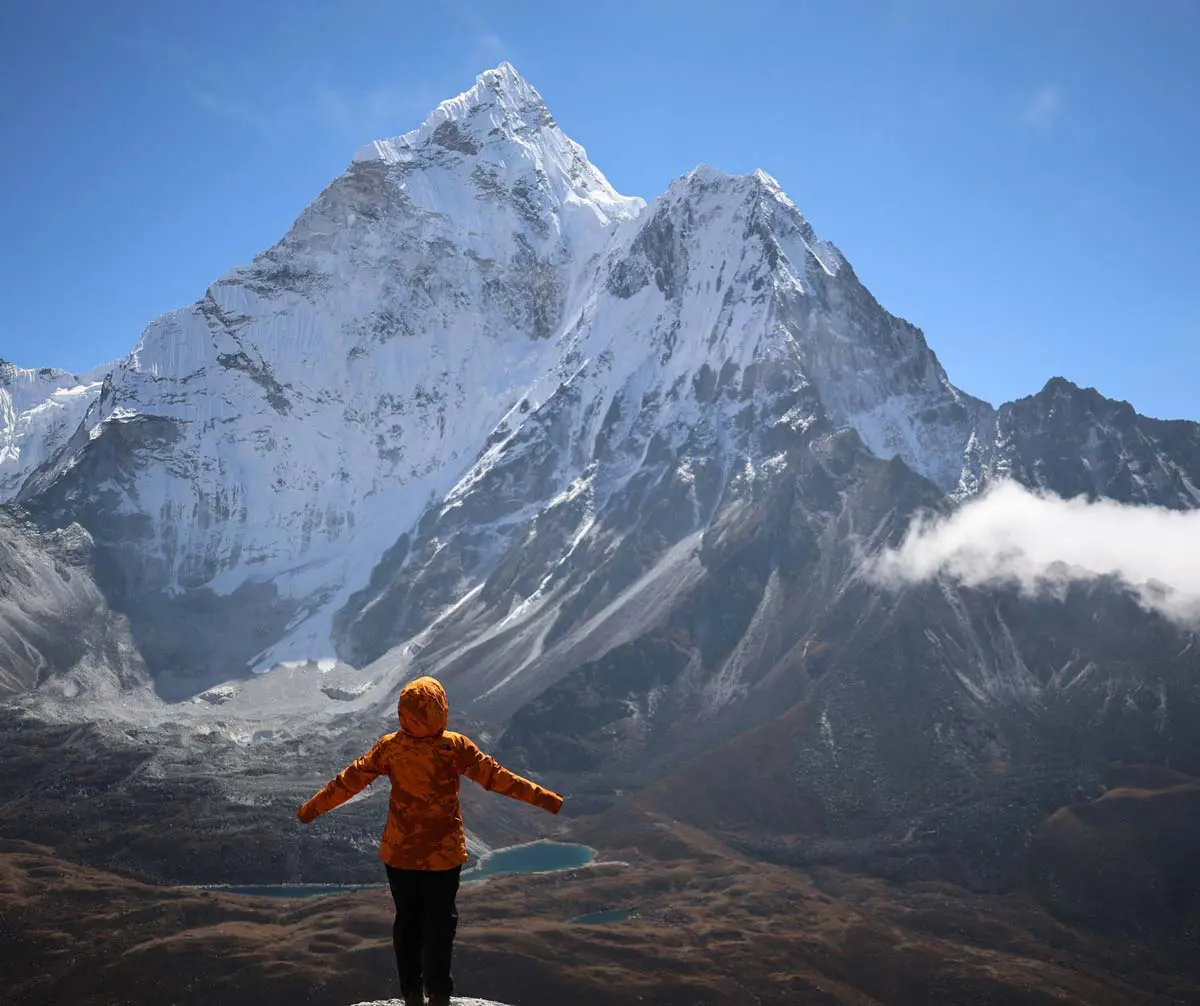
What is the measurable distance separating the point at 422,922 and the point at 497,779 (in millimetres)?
2183

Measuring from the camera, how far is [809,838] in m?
181

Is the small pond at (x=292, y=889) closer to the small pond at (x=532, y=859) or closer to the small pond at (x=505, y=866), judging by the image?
the small pond at (x=505, y=866)

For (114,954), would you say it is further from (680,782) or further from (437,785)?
(437,785)

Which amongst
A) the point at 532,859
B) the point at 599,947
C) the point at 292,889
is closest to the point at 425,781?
the point at 599,947

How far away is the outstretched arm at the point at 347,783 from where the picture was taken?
55.1ft

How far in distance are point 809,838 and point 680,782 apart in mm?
25036

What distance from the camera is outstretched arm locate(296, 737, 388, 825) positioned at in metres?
16.8

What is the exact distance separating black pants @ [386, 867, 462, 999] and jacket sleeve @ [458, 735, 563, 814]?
1295 millimetres

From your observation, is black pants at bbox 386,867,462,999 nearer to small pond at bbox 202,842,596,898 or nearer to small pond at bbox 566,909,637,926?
small pond at bbox 566,909,637,926

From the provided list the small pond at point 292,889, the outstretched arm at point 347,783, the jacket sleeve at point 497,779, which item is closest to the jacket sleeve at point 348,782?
the outstretched arm at point 347,783

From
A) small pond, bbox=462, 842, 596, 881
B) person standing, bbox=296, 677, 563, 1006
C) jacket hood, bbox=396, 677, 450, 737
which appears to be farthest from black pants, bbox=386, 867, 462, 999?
small pond, bbox=462, 842, 596, 881

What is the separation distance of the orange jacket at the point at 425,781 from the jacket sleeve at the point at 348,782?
13mm

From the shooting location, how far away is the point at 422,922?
17.5 m

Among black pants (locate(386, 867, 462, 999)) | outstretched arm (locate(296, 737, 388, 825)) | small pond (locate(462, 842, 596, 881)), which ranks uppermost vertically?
outstretched arm (locate(296, 737, 388, 825))
